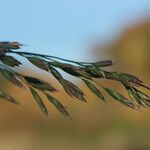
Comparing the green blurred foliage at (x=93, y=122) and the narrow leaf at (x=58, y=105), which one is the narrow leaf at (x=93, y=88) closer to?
the narrow leaf at (x=58, y=105)

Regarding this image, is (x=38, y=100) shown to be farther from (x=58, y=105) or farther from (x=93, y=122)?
(x=93, y=122)

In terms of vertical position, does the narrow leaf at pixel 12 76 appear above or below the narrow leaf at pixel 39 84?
above

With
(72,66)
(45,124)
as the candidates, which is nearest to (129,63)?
(45,124)

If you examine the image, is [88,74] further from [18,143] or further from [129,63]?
[129,63]

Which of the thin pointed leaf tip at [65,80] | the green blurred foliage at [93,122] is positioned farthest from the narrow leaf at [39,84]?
the green blurred foliage at [93,122]

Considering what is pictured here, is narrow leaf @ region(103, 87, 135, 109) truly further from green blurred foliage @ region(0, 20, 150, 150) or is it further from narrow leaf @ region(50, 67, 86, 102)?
green blurred foliage @ region(0, 20, 150, 150)

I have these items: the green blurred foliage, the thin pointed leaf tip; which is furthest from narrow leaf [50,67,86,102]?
the green blurred foliage

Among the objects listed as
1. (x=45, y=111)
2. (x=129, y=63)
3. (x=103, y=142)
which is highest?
(x=45, y=111)

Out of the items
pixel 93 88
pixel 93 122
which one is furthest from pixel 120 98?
pixel 93 122
